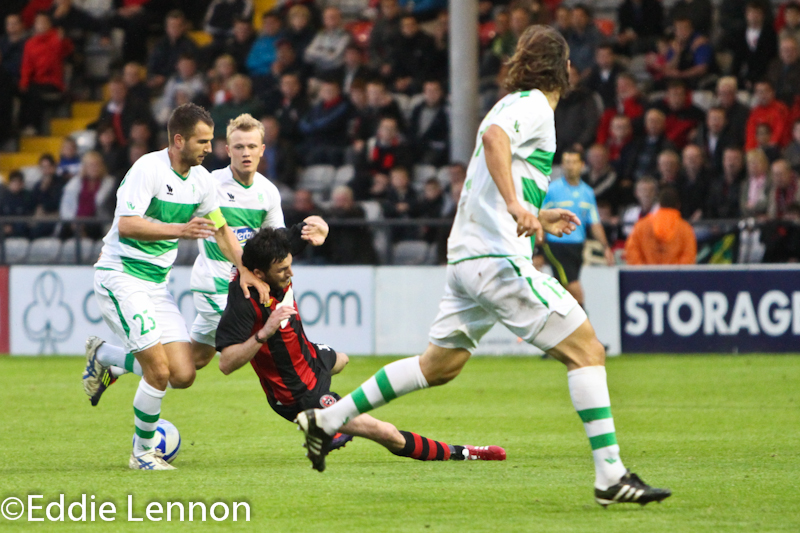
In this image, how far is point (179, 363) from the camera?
6746mm

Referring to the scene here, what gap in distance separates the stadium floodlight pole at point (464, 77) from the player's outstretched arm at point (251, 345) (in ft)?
32.0

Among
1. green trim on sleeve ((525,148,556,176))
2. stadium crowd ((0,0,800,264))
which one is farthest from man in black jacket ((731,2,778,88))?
green trim on sleeve ((525,148,556,176))

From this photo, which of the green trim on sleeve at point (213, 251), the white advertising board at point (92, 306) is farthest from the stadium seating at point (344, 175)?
the green trim on sleeve at point (213, 251)

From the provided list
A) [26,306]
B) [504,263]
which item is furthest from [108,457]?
[26,306]

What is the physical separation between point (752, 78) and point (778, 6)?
1938 mm

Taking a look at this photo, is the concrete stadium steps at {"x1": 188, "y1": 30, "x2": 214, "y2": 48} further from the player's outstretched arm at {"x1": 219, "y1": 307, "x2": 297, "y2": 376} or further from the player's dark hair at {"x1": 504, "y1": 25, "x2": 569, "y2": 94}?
the player's dark hair at {"x1": 504, "y1": 25, "x2": 569, "y2": 94}

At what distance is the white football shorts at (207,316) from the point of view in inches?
308

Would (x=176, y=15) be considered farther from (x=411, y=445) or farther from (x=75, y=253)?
(x=411, y=445)

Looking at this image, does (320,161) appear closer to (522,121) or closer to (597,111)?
(597,111)

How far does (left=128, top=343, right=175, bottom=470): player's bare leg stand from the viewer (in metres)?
6.56

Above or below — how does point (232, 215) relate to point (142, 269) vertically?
above

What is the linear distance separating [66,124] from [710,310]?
39.1 feet

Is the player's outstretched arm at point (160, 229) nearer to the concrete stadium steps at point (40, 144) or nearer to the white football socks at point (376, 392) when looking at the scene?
the white football socks at point (376, 392)

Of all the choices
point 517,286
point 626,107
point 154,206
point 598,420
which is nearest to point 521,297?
point 517,286
